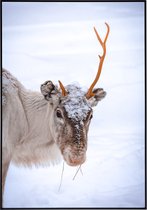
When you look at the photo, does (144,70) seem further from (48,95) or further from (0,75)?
(0,75)

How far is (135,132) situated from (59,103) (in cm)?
62

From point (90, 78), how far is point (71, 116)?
1.51 ft

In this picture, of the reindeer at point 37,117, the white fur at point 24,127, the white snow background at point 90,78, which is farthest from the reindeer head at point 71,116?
the white snow background at point 90,78

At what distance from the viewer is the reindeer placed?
95.5 inches

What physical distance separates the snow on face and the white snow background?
0.24 meters

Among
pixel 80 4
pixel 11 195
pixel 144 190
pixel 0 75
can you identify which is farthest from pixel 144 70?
pixel 11 195

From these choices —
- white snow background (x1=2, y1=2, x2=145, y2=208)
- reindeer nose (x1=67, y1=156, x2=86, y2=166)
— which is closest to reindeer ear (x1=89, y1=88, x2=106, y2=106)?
white snow background (x1=2, y1=2, x2=145, y2=208)

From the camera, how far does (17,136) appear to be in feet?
8.36

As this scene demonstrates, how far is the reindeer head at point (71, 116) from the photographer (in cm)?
232

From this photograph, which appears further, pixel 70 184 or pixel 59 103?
pixel 70 184

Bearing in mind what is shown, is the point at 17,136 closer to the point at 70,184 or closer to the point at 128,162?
the point at 70,184

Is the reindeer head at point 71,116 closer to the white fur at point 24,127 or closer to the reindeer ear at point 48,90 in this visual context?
the reindeer ear at point 48,90

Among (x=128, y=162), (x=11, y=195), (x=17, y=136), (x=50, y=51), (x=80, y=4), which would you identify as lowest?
(x=11, y=195)

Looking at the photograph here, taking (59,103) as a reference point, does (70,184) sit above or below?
below
